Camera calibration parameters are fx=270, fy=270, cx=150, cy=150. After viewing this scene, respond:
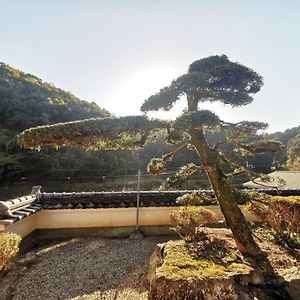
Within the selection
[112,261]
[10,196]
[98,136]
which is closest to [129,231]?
[112,261]

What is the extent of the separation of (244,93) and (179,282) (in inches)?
155

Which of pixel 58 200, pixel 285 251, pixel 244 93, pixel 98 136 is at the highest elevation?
pixel 244 93

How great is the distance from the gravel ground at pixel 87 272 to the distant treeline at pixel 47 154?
2250 cm

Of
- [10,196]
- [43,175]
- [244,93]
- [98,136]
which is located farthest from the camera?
[43,175]

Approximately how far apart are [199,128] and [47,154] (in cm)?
3187

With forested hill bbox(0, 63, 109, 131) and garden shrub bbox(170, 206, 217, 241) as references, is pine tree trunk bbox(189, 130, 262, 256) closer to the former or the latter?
garden shrub bbox(170, 206, 217, 241)

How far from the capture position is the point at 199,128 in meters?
5.30

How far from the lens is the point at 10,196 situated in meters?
24.2

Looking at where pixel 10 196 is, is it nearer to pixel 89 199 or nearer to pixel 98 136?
pixel 89 199

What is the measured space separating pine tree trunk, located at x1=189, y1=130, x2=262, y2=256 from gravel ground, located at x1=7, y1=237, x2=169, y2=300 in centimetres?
233

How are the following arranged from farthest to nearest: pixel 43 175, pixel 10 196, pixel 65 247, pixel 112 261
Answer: pixel 43 175 → pixel 10 196 → pixel 65 247 → pixel 112 261

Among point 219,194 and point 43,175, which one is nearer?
point 219,194

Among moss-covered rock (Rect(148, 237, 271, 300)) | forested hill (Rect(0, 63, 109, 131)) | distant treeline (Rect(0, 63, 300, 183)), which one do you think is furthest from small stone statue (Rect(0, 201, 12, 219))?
forested hill (Rect(0, 63, 109, 131))

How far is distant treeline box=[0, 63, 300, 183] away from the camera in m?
32.2
